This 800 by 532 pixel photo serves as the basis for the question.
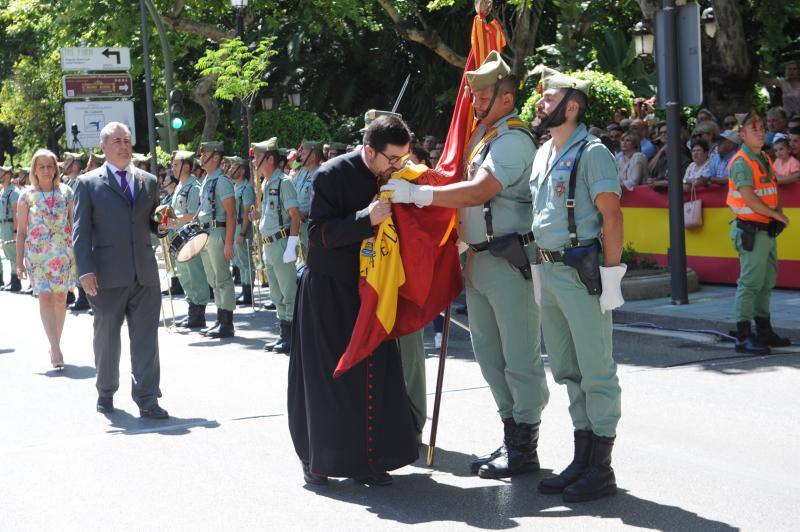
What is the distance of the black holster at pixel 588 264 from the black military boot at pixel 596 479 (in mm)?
727

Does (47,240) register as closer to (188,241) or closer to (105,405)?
(188,241)

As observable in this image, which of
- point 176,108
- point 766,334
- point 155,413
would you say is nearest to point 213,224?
point 155,413

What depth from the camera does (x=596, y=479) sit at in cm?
550

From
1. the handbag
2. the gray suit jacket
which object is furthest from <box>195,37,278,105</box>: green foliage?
the gray suit jacket

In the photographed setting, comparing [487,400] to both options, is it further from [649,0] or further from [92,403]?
[649,0]

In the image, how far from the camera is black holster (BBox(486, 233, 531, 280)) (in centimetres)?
588

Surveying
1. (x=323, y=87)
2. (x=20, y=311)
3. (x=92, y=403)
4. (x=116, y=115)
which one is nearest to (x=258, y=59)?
(x=20, y=311)

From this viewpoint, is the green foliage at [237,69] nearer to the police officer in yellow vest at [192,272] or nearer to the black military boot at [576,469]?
the police officer in yellow vest at [192,272]

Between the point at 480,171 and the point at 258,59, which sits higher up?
the point at 258,59

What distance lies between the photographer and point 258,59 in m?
19.1

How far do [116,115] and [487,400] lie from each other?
793 inches

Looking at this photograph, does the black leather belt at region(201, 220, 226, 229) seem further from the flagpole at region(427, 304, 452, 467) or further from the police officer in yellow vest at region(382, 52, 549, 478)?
the police officer in yellow vest at region(382, 52, 549, 478)

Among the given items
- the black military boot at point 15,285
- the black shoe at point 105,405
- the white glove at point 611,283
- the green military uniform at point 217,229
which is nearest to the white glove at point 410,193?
the white glove at point 611,283

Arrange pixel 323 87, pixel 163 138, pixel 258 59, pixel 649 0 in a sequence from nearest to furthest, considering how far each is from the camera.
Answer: pixel 649 0 < pixel 258 59 < pixel 163 138 < pixel 323 87
